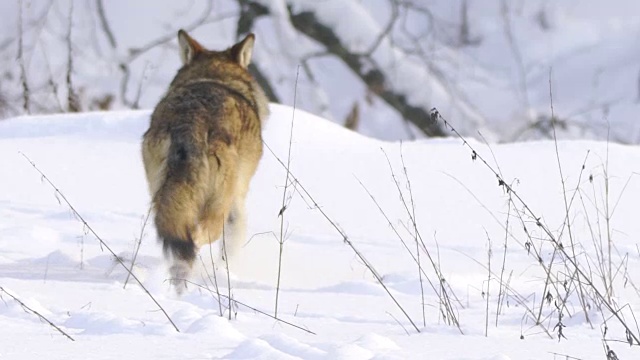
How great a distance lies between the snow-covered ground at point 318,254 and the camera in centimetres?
372

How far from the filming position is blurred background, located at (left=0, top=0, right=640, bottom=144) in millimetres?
14828

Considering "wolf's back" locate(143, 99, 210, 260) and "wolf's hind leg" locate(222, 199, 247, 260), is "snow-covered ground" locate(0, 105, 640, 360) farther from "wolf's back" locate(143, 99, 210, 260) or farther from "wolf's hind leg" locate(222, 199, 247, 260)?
"wolf's back" locate(143, 99, 210, 260)

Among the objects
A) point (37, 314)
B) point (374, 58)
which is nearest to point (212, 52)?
point (37, 314)

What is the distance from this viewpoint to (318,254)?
670 cm

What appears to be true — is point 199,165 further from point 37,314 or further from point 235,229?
point 37,314

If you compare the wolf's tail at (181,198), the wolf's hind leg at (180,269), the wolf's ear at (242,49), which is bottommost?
the wolf's hind leg at (180,269)

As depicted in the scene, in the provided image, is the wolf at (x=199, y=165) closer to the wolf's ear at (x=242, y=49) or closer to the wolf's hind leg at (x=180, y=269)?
the wolf's hind leg at (x=180, y=269)

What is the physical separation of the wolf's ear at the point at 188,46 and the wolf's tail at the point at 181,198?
175 centimetres

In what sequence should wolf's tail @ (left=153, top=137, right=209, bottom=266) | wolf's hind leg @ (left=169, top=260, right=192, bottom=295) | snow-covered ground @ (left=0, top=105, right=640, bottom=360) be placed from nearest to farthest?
snow-covered ground @ (left=0, top=105, right=640, bottom=360)
wolf's hind leg @ (left=169, top=260, right=192, bottom=295)
wolf's tail @ (left=153, top=137, right=209, bottom=266)

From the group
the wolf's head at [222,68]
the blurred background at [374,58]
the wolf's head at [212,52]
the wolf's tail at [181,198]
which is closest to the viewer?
the wolf's tail at [181,198]

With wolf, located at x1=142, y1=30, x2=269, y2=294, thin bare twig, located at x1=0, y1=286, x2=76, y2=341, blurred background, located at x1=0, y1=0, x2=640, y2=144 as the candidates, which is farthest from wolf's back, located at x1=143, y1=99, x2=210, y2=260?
blurred background, located at x1=0, y1=0, x2=640, y2=144

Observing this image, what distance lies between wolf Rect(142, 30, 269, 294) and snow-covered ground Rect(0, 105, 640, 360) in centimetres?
18

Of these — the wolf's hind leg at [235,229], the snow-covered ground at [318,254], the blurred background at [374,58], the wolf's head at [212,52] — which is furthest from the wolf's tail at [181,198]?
the blurred background at [374,58]

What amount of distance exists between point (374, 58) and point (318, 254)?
8.49 metres
